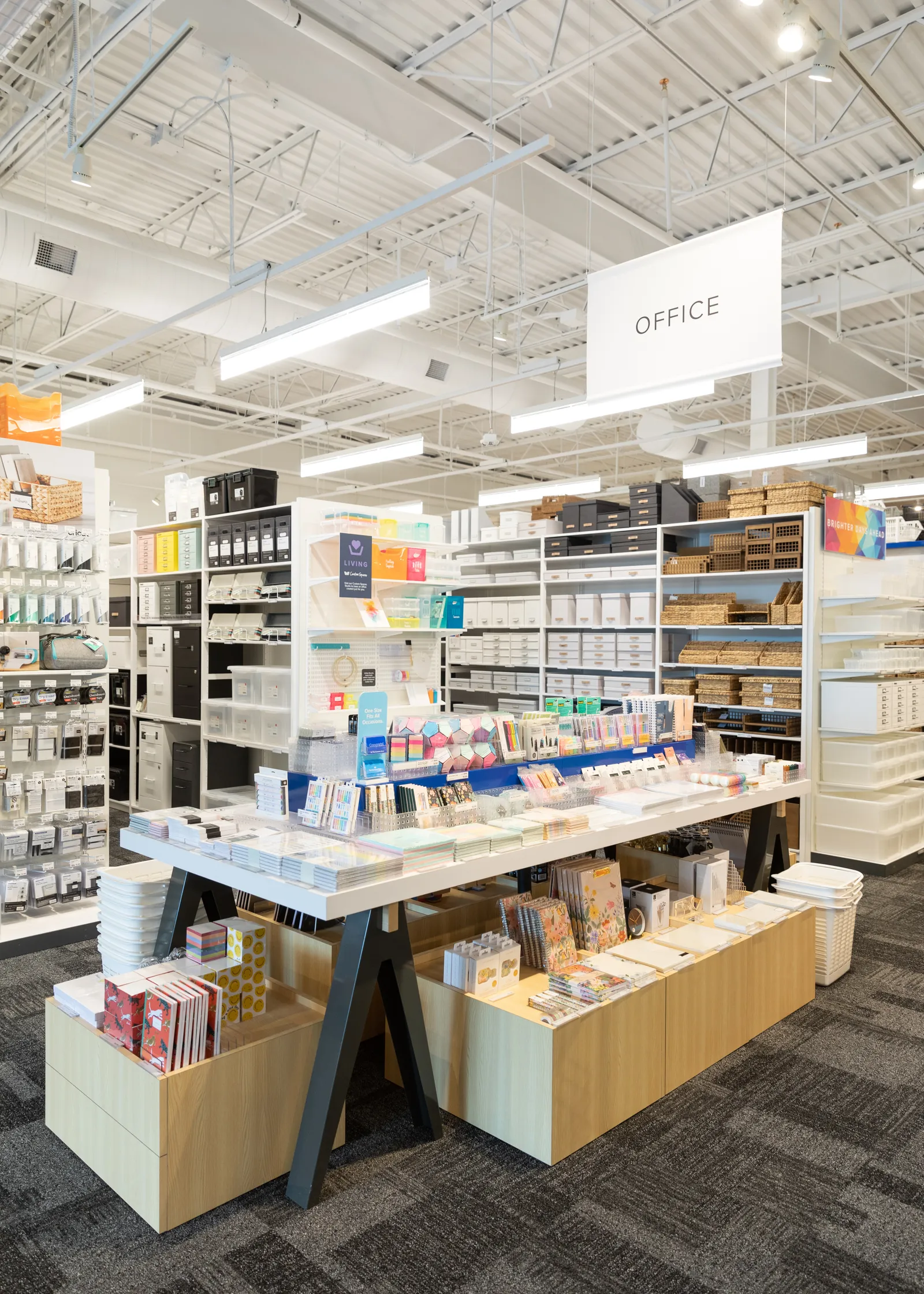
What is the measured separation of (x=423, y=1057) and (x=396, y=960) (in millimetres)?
329

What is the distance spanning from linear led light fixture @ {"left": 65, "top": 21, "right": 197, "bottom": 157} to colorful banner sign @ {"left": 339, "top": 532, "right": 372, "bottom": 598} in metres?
2.51

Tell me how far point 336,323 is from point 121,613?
4466 millimetres

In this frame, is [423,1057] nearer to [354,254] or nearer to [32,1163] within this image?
[32,1163]

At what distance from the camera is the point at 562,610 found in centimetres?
773

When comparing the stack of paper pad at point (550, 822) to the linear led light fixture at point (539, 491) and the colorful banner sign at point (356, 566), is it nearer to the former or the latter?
the colorful banner sign at point (356, 566)

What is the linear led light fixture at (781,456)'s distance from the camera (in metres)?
7.87

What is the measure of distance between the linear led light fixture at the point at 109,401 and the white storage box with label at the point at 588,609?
3.82 meters

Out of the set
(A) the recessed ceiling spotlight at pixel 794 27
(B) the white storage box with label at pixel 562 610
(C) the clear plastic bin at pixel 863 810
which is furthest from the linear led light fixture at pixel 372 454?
(A) the recessed ceiling spotlight at pixel 794 27

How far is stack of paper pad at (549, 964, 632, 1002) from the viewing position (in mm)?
2832

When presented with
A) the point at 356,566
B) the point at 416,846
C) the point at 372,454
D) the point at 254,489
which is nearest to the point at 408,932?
the point at 416,846

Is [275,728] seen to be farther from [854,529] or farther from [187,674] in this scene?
[854,529]

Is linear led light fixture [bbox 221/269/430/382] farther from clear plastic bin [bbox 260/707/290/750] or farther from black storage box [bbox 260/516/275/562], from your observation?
clear plastic bin [bbox 260/707/290/750]

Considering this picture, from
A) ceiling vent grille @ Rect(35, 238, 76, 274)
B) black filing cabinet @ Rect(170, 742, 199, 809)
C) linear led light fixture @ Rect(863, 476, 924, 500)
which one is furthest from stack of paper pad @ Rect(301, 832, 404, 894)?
linear led light fixture @ Rect(863, 476, 924, 500)

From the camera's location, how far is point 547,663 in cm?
784
